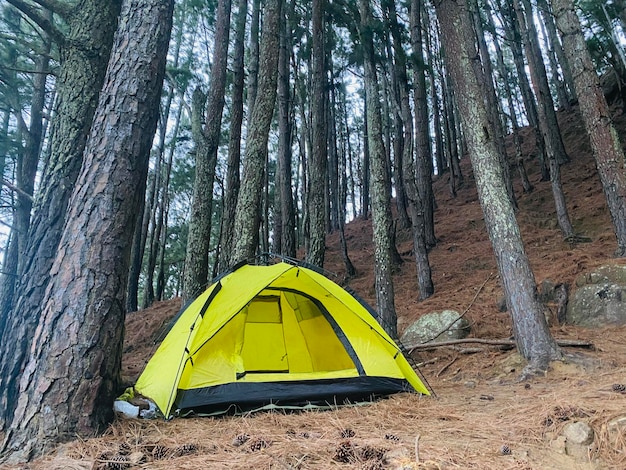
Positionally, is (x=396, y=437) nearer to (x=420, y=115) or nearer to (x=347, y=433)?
(x=347, y=433)

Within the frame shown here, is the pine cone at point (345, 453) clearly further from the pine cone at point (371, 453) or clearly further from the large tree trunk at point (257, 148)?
the large tree trunk at point (257, 148)

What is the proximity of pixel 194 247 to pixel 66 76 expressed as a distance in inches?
122

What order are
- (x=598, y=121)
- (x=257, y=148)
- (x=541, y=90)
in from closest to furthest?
(x=598, y=121)
(x=257, y=148)
(x=541, y=90)

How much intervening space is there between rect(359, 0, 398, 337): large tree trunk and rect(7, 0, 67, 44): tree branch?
368cm

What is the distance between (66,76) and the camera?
3297mm

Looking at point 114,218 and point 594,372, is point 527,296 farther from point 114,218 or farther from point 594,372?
point 114,218

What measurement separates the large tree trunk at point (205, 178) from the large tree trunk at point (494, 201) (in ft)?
12.6

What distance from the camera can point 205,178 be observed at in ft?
20.3

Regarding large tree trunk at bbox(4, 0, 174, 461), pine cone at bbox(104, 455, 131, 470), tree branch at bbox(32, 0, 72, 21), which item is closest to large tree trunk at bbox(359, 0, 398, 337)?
large tree trunk at bbox(4, 0, 174, 461)

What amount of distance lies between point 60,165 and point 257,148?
8.85 ft

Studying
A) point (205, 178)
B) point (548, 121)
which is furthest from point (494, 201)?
point (548, 121)

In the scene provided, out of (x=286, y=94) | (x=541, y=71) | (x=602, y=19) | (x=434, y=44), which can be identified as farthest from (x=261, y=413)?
(x=434, y=44)

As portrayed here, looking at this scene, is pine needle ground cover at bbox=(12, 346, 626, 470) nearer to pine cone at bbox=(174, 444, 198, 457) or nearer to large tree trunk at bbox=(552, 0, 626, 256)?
pine cone at bbox=(174, 444, 198, 457)

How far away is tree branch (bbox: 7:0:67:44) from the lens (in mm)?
2919
